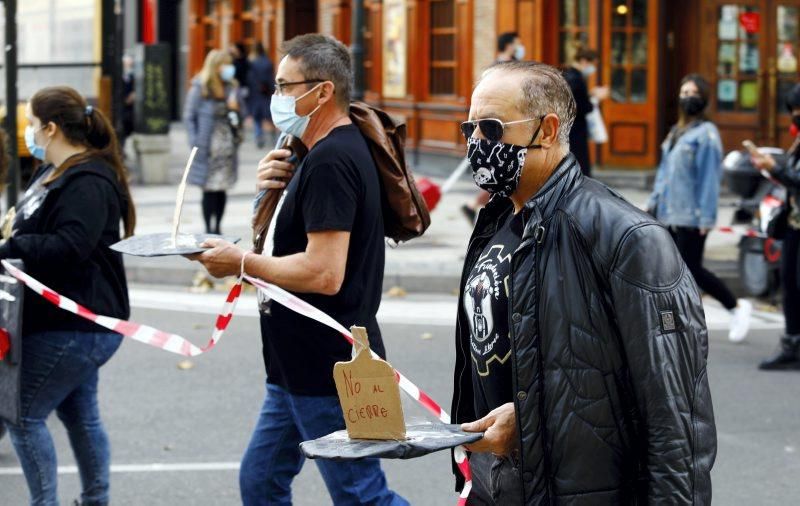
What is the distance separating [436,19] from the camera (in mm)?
21016

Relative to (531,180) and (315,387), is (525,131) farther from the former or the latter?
(315,387)

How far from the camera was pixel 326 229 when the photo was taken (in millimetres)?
4238

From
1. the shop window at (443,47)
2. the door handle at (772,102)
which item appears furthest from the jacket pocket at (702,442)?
the shop window at (443,47)

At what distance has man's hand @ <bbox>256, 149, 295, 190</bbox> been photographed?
14.8ft

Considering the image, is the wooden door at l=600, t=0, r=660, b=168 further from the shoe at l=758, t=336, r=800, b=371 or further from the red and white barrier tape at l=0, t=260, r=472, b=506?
the red and white barrier tape at l=0, t=260, r=472, b=506

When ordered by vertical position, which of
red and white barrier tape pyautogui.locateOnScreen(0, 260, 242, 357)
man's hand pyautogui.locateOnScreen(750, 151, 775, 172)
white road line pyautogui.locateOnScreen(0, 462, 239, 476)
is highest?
man's hand pyautogui.locateOnScreen(750, 151, 775, 172)

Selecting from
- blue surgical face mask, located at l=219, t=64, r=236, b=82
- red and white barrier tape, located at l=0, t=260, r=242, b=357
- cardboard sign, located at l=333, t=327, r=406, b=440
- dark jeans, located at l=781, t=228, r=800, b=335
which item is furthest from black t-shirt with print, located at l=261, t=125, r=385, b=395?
blue surgical face mask, located at l=219, t=64, r=236, b=82

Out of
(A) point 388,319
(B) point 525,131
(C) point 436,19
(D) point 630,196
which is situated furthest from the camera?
(C) point 436,19

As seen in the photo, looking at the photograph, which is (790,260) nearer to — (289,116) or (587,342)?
(289,116)

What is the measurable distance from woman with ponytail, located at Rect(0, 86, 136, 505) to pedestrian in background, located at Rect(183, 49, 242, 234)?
776cm

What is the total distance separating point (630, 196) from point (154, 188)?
622 cm

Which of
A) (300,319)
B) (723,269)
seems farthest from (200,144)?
(300,319)

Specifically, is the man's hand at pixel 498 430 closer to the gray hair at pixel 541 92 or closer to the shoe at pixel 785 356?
the gray hair at pixel 541 92

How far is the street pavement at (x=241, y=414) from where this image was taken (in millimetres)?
6238
